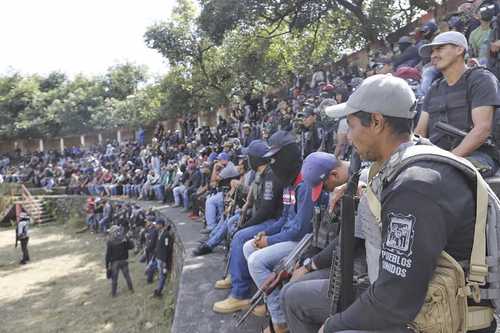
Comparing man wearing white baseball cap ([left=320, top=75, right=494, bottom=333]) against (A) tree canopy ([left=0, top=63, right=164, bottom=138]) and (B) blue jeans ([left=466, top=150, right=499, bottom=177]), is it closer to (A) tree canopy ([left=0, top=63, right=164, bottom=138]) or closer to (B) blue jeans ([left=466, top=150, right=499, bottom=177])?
(B) blue jeans ([left=466, top=150, right=499, bottom=177])

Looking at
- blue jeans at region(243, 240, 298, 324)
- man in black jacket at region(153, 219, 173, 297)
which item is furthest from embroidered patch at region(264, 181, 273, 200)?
man in black jacket at region(153, 219, 173, 297)

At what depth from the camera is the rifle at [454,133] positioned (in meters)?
2.66

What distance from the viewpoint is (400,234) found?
1.29m

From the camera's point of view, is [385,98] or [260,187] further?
[260,187]

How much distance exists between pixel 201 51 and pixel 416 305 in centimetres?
2009

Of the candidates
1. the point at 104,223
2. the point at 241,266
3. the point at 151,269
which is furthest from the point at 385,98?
the point at 104,223

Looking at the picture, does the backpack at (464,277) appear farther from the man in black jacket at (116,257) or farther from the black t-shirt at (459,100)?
the man in black jacket at (116,257)

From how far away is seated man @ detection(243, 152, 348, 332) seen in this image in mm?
2734

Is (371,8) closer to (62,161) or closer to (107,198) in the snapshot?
(107,198)

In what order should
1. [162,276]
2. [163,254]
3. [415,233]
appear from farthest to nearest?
[163,254]
[162,276]
[415,233]

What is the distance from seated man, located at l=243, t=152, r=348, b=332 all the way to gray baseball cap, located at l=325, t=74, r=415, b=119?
3.91 ft

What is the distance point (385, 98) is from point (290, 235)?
1.86m

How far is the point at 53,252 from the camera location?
48.8ft

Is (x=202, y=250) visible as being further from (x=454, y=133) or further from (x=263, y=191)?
(x=454, y=133)
